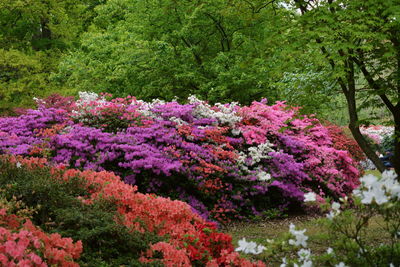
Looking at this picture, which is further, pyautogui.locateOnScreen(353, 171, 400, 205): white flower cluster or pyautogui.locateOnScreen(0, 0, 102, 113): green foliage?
pyautogui.locateOnScreen(0, 0, 102, 113): green foliage

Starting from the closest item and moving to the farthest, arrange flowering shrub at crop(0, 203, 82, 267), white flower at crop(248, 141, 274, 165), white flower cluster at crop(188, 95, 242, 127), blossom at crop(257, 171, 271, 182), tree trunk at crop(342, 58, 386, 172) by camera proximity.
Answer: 1. flowering shrub at crop(0, 203, 82, 267)
2. tree trunk at crop(342, 58, 386, 172)
3. blossom at crop(257, 171, 271, 182)
4. white flower at crop(248, 141, 274, 165)
5. white flower cluster at crop(188, 95, 242, 127)

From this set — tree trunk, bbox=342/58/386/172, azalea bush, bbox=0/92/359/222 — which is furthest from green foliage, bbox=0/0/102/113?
tree trunk, bbox=342/58/386/172

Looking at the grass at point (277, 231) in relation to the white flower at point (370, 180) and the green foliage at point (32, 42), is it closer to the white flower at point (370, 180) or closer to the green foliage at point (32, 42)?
the white flower at point (370, 180)

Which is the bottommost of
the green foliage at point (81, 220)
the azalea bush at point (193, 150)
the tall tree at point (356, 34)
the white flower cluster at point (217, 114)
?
the green foliage at point (81, 220)

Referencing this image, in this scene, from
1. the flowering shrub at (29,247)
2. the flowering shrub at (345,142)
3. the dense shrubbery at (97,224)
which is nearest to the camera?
the flowering shrub at (29,247)

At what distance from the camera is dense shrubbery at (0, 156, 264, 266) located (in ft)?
11.1

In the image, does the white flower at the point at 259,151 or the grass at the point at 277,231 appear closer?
the grass at the point at 277,231

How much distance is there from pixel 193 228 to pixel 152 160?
2.90 m

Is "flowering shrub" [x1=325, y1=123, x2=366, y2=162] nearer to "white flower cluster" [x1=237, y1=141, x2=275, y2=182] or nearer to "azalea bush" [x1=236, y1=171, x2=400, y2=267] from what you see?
"white flower cluster" [x1=237, y1=141, x2=275, y2=182]

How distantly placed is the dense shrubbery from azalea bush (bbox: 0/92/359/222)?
2.28m

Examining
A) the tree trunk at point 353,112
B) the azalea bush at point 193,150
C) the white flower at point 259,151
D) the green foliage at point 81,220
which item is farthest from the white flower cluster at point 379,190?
the white flower at point 259,151

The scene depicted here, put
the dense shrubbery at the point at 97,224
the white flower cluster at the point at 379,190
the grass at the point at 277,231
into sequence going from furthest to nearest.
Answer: the grass at the point at 277,231 → the dense shrubbery at the point at 97,224 → the white flower cluster at the point at 379,190

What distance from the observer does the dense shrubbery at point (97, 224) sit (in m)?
3.39

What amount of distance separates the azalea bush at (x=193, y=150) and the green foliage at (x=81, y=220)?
2715 mm
